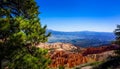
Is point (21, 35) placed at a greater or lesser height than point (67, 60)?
greater

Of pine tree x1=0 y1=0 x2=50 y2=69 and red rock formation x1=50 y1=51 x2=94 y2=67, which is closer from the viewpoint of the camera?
pine tree x1=0 y1=0 x2=50 y2=69

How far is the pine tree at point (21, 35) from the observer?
22.6m

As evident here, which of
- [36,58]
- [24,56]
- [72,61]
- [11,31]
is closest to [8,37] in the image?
[11,31]

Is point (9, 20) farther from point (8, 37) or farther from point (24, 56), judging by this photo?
point (24, 56)

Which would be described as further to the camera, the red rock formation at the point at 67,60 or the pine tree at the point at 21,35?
the red rock formation at the point at 67,60

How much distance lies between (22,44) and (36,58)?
2314mm

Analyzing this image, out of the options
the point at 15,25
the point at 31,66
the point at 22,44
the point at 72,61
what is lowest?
the point at 72,61

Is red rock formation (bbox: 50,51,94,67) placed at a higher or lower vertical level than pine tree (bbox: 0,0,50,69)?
lower

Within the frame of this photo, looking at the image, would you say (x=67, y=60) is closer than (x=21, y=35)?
No

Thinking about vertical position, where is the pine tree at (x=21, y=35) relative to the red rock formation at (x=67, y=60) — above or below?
above

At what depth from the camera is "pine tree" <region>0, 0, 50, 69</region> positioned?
22594 mm

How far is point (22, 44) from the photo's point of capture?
24.1m

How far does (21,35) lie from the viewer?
22594 mm

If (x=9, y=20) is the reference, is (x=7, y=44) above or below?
below
